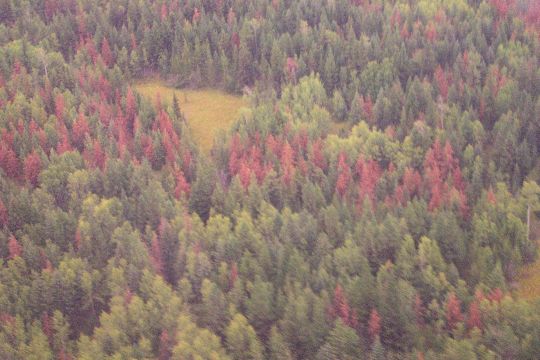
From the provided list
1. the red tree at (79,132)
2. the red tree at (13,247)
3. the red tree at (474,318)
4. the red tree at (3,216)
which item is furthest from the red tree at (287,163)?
the red tree at (3,216)

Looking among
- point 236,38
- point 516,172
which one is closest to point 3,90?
point 236,38

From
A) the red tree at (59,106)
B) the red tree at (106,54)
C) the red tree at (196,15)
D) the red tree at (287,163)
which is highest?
the red tree at (196,15)

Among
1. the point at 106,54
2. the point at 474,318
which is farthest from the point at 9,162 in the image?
the point at 474,318

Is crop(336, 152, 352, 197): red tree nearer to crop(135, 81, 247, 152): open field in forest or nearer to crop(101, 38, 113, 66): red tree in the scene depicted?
crop(135, 81, 247, 152): open field in forest

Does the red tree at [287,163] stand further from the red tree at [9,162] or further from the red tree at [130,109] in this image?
the red tree at [9,162]

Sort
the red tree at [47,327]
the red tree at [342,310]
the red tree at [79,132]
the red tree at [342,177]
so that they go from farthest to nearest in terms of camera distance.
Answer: the red tree at [79,132]
the red tree at [342,177]
the red tree at [47,327]
the red tree at [342,310]

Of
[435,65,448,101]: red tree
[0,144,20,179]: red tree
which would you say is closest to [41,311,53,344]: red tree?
[0,144,20,179]: red tree
